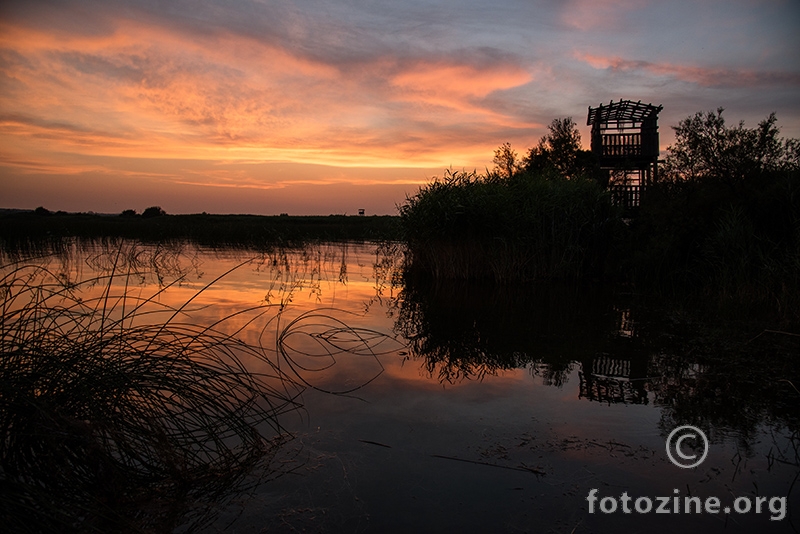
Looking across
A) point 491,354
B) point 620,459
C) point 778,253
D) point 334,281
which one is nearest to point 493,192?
point 334,281

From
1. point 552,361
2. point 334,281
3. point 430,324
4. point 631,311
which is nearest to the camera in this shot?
point 552,361

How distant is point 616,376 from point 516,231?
30.9 feet

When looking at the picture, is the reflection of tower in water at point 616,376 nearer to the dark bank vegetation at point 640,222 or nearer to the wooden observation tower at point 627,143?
the dark bank vegetation at point 640,222

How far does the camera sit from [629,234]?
1669 centimetres

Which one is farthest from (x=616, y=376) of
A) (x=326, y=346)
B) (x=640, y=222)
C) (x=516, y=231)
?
(x=640, y=222)

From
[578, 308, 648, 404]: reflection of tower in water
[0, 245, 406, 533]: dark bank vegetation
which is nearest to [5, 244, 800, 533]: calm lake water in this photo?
[578, 308, 648, 404]: reflection of tower in water

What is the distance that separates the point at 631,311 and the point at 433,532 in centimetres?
898

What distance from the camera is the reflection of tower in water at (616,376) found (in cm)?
580

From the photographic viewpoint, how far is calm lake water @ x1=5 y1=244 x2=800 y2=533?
3.48 meters

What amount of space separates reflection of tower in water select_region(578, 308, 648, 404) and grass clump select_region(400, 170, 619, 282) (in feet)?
24.8

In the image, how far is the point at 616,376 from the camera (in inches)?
258

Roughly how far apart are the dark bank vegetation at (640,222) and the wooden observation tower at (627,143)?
433 cm

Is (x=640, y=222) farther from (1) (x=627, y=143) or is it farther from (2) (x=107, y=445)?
(2) (x=107, y=445)

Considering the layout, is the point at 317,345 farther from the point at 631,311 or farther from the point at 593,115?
the point at 593,115
